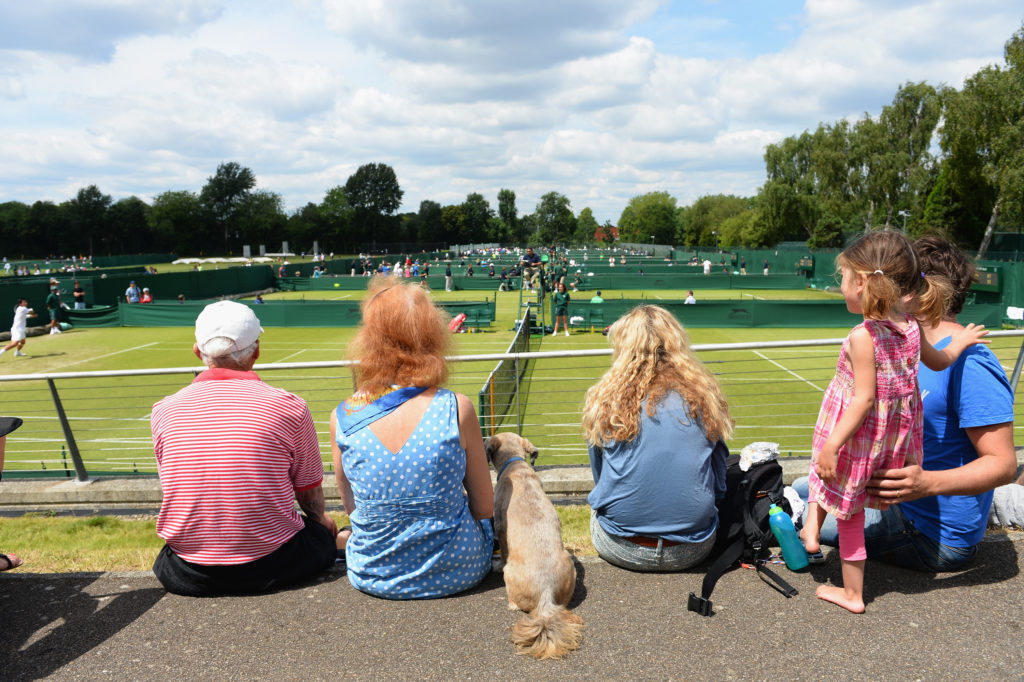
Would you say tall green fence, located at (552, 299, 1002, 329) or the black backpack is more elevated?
the black backpack

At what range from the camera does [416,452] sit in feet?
9.01

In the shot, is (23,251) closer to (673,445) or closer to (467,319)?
(467,319)

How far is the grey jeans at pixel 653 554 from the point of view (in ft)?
10.4

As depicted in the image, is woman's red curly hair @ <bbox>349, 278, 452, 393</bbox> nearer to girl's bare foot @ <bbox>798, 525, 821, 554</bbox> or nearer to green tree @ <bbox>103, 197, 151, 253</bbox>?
girl's bare foot @ <bbox>798, 525, 821, 554</bbox>

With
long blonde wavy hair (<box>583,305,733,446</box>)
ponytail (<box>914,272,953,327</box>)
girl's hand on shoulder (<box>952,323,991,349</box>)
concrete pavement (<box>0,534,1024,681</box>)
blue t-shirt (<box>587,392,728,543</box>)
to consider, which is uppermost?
ponytail (<box>914,272,953,327</box>)

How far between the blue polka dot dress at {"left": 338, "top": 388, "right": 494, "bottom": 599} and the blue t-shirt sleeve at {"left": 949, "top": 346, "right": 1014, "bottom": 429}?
2228mm

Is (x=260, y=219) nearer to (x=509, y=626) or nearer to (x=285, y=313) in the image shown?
(x=285, y=313)

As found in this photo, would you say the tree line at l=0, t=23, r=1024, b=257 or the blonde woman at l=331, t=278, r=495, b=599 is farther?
the tree line at l=0, t=23, r=1024, b=257

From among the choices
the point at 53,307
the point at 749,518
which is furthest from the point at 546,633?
the point at 53,307

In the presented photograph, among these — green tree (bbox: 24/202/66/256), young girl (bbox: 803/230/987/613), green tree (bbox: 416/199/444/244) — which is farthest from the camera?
green tree (bbox: 416/199/444/244)

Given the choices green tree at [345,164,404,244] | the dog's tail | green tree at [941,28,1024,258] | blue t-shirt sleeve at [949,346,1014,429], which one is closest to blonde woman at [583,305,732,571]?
the dog's tail

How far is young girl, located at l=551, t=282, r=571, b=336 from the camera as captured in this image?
79.2 ft

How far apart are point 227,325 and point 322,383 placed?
14.5 meters

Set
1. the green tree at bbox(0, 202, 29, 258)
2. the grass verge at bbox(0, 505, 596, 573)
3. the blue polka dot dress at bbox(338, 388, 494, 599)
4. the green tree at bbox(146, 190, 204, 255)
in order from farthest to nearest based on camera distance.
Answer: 1. the green tree at bbox(146, 190, 204, 255)
2. the green tree at bbox(0, 202, 29, 258)
3. the grass verge at bbox(0, 505, 596, 573)
4. the blue polka dot dress at bbox(338, 388, 494, 599)
